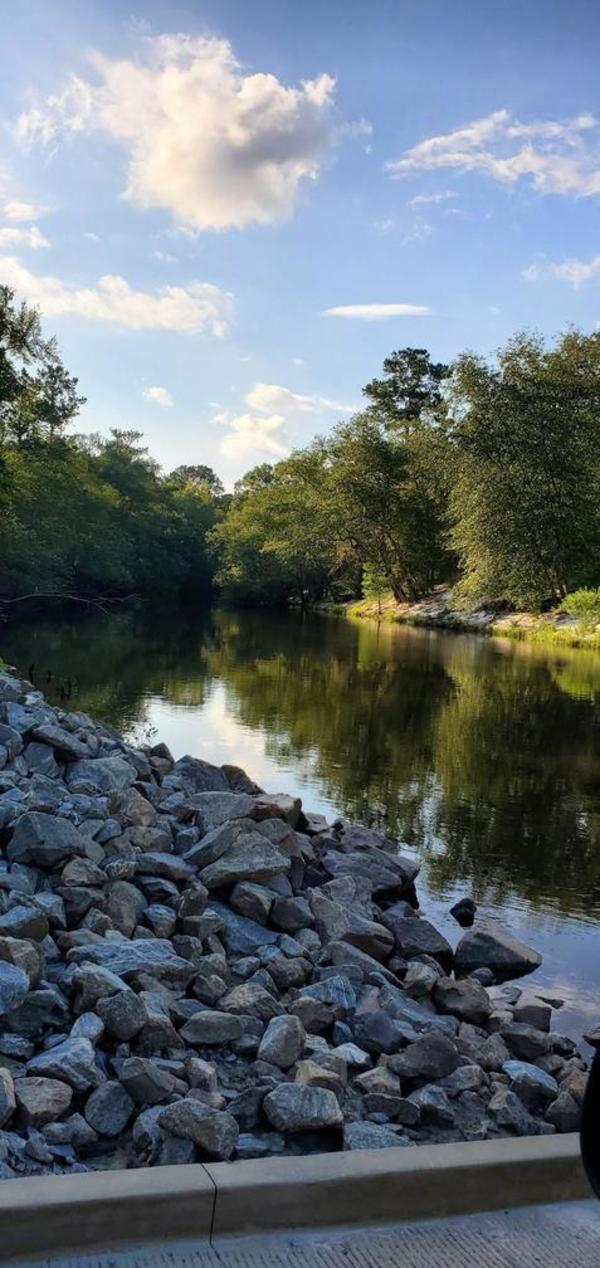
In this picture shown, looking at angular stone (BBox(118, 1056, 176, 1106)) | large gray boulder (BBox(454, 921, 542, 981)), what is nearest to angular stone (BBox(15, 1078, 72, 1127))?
angular stone (BBox(118, 1056, 176, 1106))

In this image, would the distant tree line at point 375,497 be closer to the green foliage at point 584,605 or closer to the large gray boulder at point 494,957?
the green foliage at point 584,605

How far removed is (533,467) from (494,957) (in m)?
42.5

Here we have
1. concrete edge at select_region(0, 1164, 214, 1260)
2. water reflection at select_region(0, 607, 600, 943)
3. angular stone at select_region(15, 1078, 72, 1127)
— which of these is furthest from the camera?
water reflection at select_region(0, 607, 600, 943)

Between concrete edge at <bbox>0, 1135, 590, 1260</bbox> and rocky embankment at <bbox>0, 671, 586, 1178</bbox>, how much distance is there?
0.71 metres

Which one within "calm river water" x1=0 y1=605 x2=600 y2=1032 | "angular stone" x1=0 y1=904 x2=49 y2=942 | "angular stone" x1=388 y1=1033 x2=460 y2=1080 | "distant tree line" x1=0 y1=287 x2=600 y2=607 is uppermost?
"distant tree line" x1=0 y1=287 x2=600 y2=607

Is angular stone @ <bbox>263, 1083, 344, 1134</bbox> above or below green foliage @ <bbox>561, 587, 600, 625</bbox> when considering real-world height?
below

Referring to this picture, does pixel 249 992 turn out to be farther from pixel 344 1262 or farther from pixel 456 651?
pixel 456 651

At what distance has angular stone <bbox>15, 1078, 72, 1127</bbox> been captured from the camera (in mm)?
3686

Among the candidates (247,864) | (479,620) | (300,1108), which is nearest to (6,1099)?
(300,1108)

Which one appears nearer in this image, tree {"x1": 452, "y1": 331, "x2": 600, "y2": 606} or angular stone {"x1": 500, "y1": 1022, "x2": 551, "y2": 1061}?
angular stone {"x1": 500, "y1": 1022, "x2": 551, "y2": 1061}

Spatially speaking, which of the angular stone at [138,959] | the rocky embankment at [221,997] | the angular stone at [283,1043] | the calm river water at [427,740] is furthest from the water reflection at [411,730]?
the angular stone at [283,1043]

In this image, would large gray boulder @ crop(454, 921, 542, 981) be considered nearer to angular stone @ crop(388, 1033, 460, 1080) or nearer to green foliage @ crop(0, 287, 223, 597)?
angular stone @ crop(388, 1033, 460, 1080)

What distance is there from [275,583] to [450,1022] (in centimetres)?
7416

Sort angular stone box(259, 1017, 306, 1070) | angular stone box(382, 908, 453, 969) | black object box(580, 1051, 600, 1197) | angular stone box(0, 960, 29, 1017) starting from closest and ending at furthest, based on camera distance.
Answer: black object box(580, 1051, 600, 1197)
angular stone box(0, 960, 29, 1017)
angular stone box(259, 1017, 306, 1070)
angular stone box(382, 908, 453, 969)
